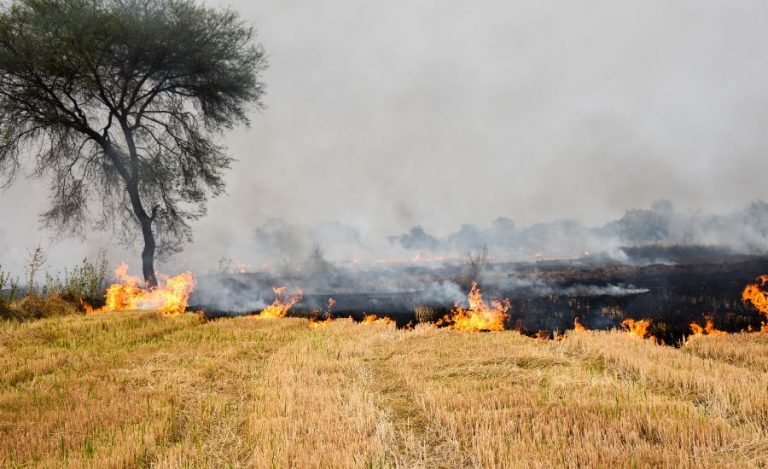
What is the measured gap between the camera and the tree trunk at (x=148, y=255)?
66.2ft

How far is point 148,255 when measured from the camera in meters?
20.3

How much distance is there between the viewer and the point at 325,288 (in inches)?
2024

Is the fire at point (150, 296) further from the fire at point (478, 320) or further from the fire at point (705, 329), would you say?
the fire at point (705, 329)

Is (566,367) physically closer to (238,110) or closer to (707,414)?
(707,414)

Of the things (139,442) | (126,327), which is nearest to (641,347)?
(139,442)

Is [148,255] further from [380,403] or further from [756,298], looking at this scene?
[756,298]

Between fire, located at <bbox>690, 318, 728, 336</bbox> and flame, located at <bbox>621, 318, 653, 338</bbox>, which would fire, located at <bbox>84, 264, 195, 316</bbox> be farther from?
fire, located at <bbox>690, 318, 728, 336</bbox>

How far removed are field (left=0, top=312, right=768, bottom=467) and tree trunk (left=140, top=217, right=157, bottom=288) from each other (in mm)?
9092

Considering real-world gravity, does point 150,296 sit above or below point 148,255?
below

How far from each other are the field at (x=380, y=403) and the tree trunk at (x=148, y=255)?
29.8ft

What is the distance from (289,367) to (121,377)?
293 cm

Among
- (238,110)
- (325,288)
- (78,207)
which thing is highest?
(238,110)

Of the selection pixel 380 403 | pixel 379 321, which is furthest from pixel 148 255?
pixel 380 403

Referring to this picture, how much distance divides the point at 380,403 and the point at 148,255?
17.7 m
